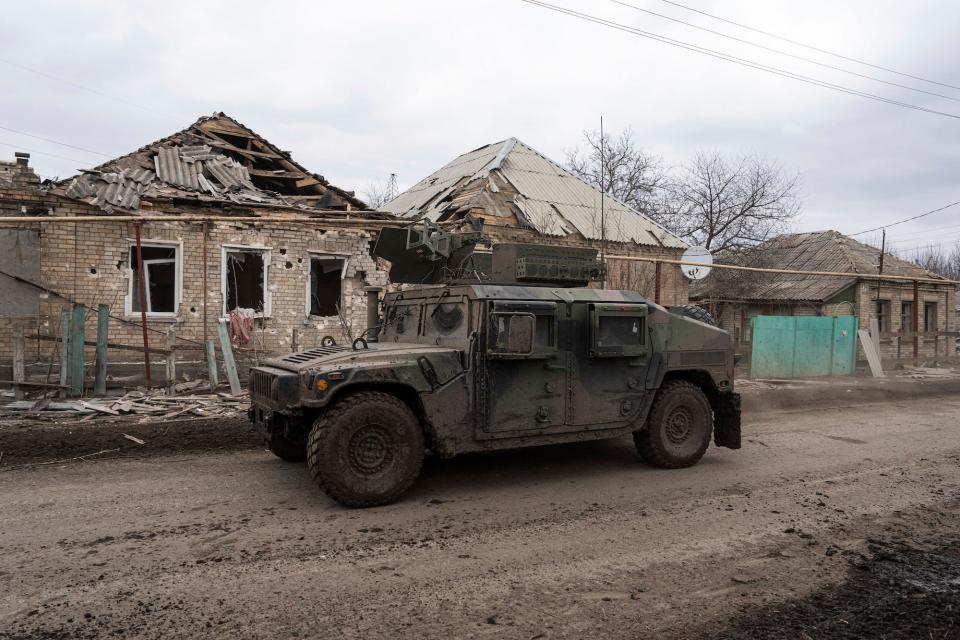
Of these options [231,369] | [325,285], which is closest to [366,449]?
[231,369]

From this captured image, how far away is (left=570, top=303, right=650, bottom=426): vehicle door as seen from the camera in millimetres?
5727

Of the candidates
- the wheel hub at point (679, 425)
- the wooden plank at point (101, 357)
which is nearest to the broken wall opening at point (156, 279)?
the wooden plank at point (101, 357)

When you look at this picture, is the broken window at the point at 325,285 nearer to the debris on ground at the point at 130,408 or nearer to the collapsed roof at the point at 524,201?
the collapsed roof at the point at 524,201

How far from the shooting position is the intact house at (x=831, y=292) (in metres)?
23.6

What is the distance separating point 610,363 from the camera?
5.88 m

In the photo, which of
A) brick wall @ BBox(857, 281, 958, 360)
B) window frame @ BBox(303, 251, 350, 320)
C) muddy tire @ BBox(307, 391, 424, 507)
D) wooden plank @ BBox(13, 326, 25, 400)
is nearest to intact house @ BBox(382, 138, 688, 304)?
window frame @ BBox(303, 251, 350, 320)

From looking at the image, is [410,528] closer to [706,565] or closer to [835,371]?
[706,565]

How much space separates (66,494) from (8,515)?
543 mm

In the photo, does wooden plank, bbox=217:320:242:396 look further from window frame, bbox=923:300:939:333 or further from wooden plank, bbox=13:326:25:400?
window frame, bbox=923:300:939:333

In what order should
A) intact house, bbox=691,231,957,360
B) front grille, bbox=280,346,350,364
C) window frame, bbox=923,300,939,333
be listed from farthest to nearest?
window frame, bbox=923,300,939,333 → intact house, bbox=691,231,957,360 → front grille, bbox=280,346,350,364

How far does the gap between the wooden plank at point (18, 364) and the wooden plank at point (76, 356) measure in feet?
1.77

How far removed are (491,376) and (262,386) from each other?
1.85 meters

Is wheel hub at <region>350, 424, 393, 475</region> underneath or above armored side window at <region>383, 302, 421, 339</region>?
underneath

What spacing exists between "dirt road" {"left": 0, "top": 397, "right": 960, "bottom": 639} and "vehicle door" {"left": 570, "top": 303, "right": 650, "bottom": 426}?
604 millimetres
